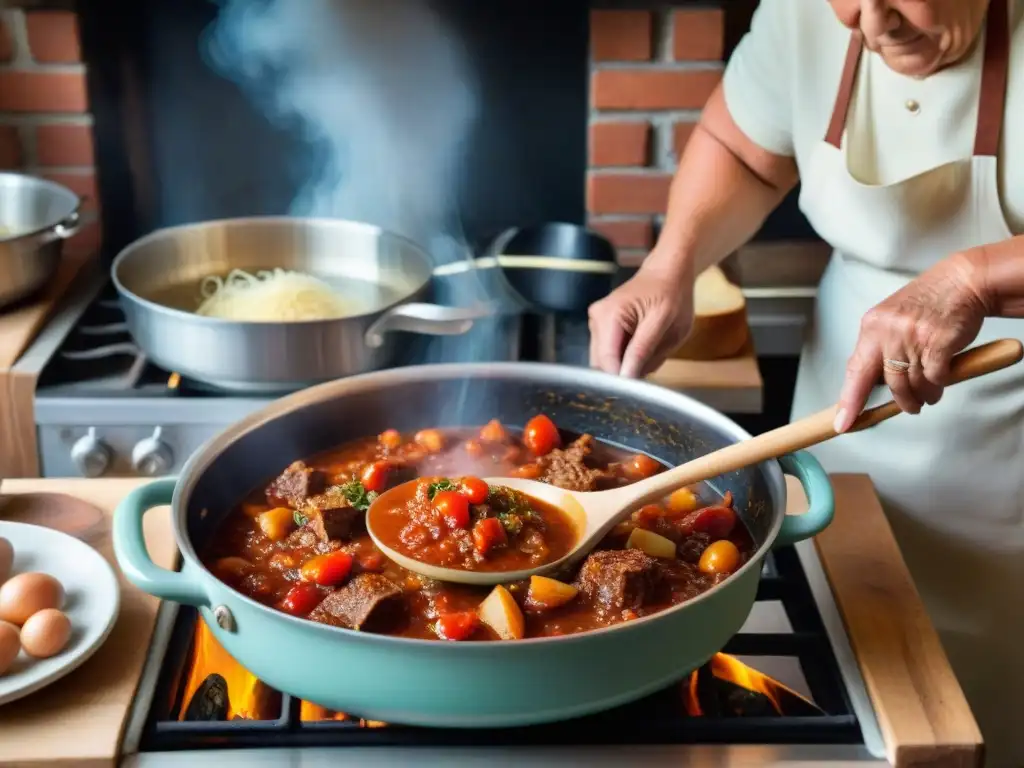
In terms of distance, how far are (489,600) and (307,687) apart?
0.24m

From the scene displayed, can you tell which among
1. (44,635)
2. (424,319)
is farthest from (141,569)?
(424,319)

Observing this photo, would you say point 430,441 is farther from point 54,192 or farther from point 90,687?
point 54,192

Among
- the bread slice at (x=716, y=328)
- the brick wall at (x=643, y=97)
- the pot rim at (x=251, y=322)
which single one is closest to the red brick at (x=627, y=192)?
the brick wall at (x=643, y=97)

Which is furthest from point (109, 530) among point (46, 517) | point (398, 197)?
point (398, 197)

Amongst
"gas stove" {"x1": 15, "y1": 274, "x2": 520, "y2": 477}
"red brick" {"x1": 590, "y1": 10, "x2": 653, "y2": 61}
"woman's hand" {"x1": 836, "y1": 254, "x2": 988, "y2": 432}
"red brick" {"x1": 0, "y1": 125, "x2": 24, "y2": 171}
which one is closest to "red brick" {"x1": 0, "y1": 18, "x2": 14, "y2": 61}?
"red brick" {"x1": 0, "y1": 125, "x2": 24, "y2": 171}

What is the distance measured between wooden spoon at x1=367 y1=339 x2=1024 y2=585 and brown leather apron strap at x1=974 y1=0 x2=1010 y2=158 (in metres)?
0.54

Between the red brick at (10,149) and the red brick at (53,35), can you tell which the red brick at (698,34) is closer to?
the red brick at (53,35)

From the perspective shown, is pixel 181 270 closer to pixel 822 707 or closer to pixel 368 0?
pixel 368 0

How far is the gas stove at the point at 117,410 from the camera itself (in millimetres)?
2055

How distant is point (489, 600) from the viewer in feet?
4.04

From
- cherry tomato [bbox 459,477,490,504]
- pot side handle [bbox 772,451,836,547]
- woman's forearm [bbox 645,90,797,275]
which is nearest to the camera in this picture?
pot side handle [bbox 772,451,836,547]

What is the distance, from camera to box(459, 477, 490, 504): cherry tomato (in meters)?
1.34

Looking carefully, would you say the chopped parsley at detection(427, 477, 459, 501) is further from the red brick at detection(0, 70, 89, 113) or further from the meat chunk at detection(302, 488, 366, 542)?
the red brick at detection(0, 70, 89, 113)

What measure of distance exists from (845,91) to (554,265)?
2.73 feet
